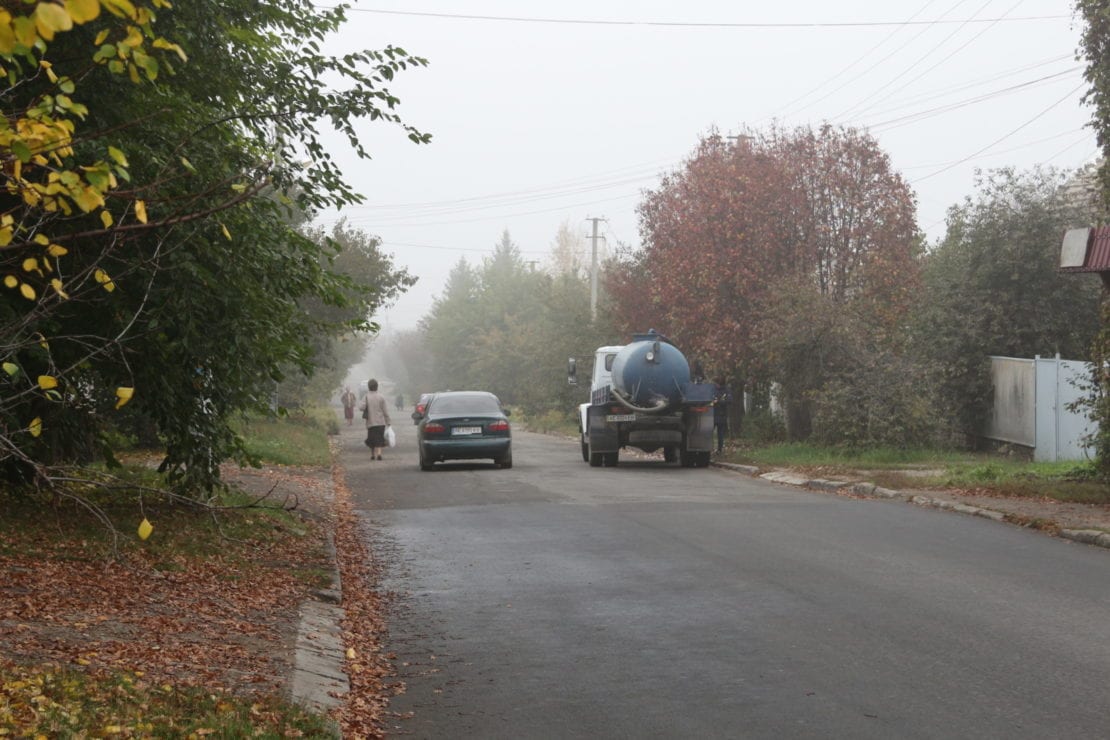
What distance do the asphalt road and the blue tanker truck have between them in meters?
9.04

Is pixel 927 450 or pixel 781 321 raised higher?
pixel 781 321

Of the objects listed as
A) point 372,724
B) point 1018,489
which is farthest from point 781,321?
point 372,724

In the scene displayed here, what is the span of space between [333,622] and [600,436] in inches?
679

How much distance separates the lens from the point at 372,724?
21.2 feet

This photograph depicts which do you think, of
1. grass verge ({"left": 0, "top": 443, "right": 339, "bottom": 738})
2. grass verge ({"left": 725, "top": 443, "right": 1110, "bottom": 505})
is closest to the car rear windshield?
grass verge ({"left": 725, "top": 443, "right": 1110, "bottom": 505})

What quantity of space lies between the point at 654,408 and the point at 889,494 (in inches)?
292

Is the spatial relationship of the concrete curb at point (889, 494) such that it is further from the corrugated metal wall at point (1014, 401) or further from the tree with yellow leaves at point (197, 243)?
the tree with yellow leaves at point (197, 243)

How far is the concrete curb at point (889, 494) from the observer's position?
13656mm

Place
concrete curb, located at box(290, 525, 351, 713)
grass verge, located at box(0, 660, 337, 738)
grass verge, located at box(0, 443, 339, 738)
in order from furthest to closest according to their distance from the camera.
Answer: concrete curb, located at box(290, 525, 351, 713)
grass verge, located at box(0, 443, 339, 738)
grass verge, located at box(0, 660, 337, 738)

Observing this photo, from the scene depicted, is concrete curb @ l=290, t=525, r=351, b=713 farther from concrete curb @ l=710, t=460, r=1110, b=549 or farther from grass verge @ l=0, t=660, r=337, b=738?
concrete curb @ l=710, t=460, r=1110, b=549

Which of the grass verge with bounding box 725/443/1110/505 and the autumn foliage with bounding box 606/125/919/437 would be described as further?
the autumn foliage with bounding box 606/125/919/437

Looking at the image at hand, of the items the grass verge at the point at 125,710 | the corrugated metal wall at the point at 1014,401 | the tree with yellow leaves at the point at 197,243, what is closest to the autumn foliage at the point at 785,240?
the corrugated metal wall at the point at 1014,401

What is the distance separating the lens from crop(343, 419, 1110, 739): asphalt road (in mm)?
6402

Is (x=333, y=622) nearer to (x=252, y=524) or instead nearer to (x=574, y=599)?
(x=574, y=599)
